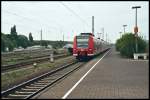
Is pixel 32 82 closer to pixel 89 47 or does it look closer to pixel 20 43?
pixel 89 47

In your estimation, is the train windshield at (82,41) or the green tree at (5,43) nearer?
the train windshield at (82,41)

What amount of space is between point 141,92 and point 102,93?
62.5 inches

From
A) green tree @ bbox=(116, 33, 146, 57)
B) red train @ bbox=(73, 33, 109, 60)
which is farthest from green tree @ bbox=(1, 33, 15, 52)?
green tree @ bbox=(116, 33, 146, 57)

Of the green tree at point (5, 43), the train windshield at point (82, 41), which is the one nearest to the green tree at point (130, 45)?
the train windshield at point (82, 41)

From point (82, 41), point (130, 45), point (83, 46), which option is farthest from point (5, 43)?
point (83, 46)

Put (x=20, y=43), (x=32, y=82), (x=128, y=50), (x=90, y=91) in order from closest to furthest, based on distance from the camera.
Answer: (x=90, y=91) < (x=32, y=82) < (x=128, y=50) < (x=20, y=43)

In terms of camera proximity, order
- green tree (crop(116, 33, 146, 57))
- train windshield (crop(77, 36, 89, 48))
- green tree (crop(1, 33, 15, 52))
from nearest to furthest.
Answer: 1. train windshield (crop(77, 36, 89, 48))
2. green tree (crop(116, 33, 146, 57))
3. green tree (crop(1, 33, 15, 52))

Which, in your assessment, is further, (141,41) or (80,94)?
(141,41)

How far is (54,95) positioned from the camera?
13.2 meters

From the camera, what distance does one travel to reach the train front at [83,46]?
138 feet

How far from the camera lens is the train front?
41.9 meters

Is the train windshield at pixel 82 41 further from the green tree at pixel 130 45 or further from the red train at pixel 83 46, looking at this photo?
the green tree at pixel 130 45

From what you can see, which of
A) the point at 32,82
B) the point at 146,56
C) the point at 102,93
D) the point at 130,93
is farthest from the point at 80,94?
the point at 146,56

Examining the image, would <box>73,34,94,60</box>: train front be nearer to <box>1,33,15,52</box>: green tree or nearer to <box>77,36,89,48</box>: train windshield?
<box>77,36,89,48</box>: train windshield
